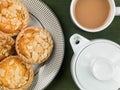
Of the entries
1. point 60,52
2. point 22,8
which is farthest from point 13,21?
point 60,52

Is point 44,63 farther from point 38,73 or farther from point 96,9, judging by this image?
point 96,9

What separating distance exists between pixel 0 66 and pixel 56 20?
220 millimetres

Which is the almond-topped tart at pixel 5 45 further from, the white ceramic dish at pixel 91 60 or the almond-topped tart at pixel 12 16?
the white ceramic dish at pixel 91 60

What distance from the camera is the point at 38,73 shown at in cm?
124

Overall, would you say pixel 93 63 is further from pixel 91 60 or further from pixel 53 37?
pixel 53 37

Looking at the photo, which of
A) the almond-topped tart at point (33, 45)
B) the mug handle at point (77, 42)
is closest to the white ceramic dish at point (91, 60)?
the mug handle at point (77, 42)

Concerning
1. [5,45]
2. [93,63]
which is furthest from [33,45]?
[93,63]

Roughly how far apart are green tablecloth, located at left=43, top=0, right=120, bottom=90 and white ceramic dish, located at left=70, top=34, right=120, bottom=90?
0.43 feet

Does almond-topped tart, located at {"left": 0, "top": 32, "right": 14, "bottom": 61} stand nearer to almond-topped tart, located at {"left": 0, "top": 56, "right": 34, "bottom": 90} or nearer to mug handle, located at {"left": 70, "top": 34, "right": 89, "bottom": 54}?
almond-topped tart, located at {"left": 0, "top": 56, "right": 34, "bottom": 90}

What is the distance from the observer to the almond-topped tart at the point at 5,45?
1.16 m

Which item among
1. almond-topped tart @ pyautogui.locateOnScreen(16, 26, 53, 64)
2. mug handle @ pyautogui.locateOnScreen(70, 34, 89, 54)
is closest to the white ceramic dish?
mug handle @ pyautogui.locateOnScreen(70, 34, 89, 54)

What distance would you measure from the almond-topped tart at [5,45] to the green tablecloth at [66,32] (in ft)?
0.56

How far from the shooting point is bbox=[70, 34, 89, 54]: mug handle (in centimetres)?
108

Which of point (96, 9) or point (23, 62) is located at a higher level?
point (96, 9)
